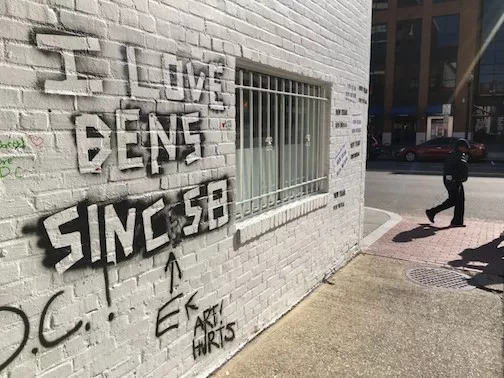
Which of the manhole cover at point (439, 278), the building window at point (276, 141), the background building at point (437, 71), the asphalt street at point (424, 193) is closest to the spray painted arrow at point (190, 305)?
the building window at point (276, 141)

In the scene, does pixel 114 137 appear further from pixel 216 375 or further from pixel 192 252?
pixel 216 375

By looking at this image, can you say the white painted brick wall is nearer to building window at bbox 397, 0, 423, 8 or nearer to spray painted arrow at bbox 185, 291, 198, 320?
spray painted arrow at bbox 185, 291, 198, 320

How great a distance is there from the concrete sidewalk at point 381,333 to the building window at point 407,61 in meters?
31.8

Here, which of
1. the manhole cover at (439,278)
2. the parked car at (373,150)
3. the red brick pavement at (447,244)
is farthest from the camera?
the parked car at (373,150)

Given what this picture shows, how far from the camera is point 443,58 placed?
33812 millimetres

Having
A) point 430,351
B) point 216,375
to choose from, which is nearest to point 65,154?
point 216,375

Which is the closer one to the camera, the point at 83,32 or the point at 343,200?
the point at 83,32

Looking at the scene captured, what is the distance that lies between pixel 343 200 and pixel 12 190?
4.31 metres

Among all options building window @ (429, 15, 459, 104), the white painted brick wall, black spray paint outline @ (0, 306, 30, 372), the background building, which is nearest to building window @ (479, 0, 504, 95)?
the background building

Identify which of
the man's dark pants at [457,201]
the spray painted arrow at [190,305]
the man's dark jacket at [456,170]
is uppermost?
the man's dark jacket at [456,170]

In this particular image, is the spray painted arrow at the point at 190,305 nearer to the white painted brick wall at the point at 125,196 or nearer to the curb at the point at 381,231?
the white painted brick wall at the point at 125,196

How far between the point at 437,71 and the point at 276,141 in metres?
34.1

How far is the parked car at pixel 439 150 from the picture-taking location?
2189 cm

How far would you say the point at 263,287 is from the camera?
12.6 ft
